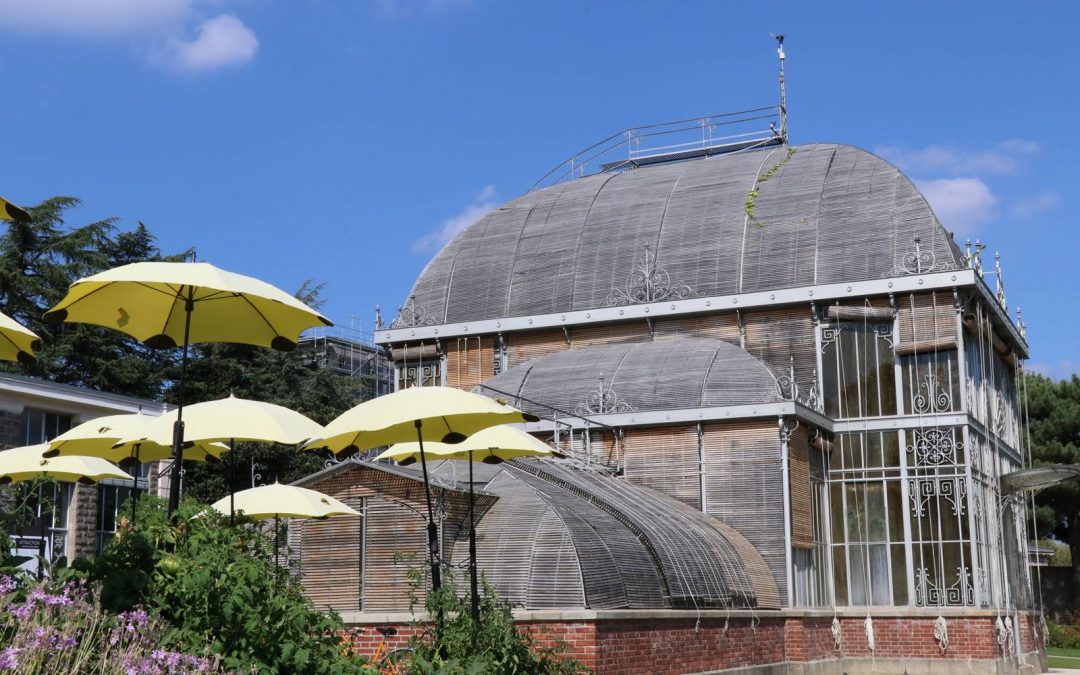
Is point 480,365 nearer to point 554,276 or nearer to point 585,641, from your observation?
point 554,276

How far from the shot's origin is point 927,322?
28812 mm

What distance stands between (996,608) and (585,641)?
14.2 metres

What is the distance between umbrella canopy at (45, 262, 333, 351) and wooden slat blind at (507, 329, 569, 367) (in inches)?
777

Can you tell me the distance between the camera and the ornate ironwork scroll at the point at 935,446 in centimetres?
2795

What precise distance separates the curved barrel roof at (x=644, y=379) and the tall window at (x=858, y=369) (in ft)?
7.98

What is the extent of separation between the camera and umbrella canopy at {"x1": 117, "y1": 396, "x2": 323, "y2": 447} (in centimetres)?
1470

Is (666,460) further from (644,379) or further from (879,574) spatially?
(879,574)

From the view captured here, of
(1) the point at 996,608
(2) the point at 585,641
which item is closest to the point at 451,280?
(1) the point at 996,608

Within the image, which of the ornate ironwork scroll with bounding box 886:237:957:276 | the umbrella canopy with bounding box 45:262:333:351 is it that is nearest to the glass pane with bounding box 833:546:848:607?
the ornate ironwork scroll with bounding box 886:237:957:276

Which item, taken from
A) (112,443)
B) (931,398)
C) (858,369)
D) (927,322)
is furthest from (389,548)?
(927,322)

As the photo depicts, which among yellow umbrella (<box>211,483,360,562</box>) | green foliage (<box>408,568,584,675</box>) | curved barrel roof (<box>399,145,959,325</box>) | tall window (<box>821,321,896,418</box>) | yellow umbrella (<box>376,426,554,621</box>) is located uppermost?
curved barrel roof (<box>399,145,959,325</box>)

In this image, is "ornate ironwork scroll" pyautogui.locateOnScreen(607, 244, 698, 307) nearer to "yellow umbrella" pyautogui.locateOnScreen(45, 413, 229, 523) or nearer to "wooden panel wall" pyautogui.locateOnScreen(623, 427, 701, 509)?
"wooden panel wall" pyautogui.locateOnScreen(623, 427, 701, 509)

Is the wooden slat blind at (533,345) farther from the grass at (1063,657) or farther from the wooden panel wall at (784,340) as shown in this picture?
the grass at (1063,657)

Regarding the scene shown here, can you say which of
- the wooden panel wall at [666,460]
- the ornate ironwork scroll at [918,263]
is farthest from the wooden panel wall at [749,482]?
the ornate ironwork scroll at [918,263]
